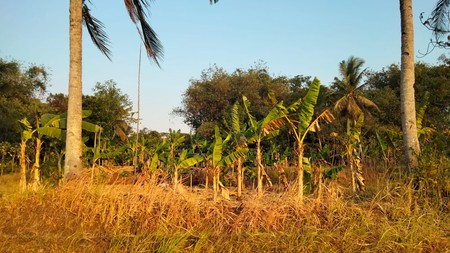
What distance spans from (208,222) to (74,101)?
4649 millimetres

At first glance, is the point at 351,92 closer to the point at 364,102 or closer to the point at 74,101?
the point at 364,102

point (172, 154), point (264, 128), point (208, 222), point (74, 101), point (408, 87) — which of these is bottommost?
point (208, 222)

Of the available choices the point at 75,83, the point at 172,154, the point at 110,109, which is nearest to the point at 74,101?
the point at 75,83

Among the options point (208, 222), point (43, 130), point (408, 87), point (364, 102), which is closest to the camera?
point (208, 222)

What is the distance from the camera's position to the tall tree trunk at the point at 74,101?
8773mm

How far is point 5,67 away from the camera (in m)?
27.2

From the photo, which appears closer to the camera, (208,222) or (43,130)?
(208,222)

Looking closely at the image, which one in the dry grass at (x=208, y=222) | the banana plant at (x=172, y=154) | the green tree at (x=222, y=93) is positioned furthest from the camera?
the green tree at (x=222, y=93)

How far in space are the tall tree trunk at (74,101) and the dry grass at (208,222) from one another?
47.3 inches

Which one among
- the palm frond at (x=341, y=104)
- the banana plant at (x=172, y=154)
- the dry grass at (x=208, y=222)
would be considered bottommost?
the dry grass at (x=208, y=222)

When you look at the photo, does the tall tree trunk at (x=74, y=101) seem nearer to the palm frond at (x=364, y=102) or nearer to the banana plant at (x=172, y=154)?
the banana plant at (x=172, y=154)

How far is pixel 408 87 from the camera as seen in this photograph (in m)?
8.98

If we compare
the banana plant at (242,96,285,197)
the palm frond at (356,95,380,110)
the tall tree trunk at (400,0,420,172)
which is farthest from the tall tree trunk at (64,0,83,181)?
the palm frond at (356,95,380,110)

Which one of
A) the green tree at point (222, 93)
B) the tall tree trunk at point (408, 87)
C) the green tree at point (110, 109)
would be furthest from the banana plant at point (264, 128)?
the green tree at point (222, 93)
